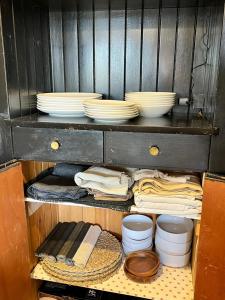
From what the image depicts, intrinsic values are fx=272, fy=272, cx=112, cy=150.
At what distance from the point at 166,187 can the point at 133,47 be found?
23.1 inches

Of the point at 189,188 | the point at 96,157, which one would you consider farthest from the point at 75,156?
the point at 189,188

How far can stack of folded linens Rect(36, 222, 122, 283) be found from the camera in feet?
3.58

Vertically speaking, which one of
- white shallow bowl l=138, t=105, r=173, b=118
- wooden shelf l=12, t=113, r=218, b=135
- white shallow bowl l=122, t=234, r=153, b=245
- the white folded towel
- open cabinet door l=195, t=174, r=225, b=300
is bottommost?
white shallow bowl l=122, t=234, r=153, b=245

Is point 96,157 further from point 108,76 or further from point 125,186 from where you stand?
point 108,76

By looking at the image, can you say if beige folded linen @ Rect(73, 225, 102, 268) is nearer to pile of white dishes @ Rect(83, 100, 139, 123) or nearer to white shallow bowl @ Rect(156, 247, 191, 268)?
white shallow bowl @ Rect(156, 247, 191, 268)

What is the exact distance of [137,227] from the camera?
1.27 metres

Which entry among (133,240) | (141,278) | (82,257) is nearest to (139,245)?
(133,240)

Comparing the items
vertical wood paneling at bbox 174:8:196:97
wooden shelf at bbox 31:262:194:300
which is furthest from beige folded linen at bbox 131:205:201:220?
vertical wood paneling at bbox 174:8:196:97

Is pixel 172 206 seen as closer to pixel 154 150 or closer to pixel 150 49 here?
pixel 154 150

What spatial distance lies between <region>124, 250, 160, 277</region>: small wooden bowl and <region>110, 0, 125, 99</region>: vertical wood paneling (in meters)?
0.68

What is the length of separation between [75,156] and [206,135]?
0.43 meters

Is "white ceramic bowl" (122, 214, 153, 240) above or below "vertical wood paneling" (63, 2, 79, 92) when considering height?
below

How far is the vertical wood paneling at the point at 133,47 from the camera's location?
109cm

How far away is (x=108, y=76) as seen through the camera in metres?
1.16
